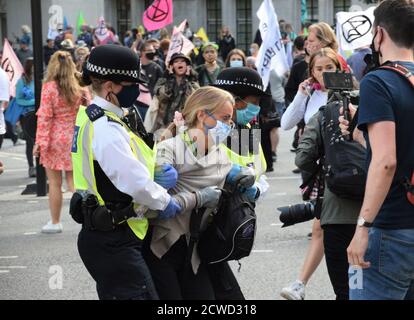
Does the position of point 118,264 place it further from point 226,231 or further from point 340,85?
point 340,85

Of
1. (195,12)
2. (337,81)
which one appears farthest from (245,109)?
(195,12)

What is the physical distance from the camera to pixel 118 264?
4.05 m

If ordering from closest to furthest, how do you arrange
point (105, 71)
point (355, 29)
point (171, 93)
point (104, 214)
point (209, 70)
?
point (104, 214), point (105, 71), point (171, 93), point (355, 29), point (209, 70)

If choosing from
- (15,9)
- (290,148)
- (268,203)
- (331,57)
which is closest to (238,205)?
(331,57)

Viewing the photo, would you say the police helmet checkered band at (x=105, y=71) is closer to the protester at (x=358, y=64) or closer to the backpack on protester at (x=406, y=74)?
the backpack on protester at (x=406, y=74)

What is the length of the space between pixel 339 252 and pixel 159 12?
396 inches

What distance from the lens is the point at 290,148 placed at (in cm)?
1494

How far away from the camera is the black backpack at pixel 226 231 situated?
4328mm

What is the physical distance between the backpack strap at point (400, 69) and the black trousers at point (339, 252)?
5.00ft

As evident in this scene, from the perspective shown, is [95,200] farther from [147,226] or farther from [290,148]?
[290,148]

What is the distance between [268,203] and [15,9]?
126 feet

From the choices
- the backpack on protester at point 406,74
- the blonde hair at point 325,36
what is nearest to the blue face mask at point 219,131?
the backpack on protester at point 406,74

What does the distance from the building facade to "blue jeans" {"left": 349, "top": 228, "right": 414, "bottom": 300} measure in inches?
1503

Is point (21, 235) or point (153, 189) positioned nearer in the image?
point (153, 189)
